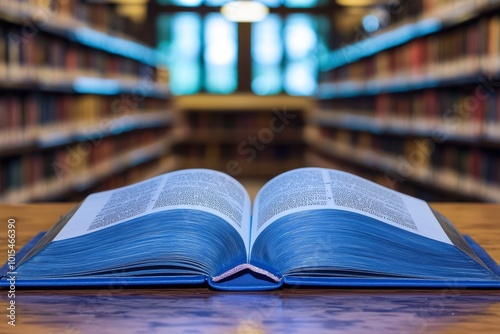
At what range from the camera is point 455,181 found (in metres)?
5.02

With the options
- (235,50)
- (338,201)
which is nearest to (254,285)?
(338,201)

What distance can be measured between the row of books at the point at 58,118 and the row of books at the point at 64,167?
0.32 feet

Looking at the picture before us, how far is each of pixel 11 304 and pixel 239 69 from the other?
454 inches

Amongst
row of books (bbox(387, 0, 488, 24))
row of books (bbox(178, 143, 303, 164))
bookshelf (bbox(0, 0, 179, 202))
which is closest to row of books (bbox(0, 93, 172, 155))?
bookshelf (bbox(0, 0, 179, 202))

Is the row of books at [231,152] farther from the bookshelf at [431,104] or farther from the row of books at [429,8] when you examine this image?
the row of books at [429,8]

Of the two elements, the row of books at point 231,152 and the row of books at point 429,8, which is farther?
the row of books at point 231,152

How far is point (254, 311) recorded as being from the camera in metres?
0.77

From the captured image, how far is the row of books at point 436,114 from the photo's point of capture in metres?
4.26

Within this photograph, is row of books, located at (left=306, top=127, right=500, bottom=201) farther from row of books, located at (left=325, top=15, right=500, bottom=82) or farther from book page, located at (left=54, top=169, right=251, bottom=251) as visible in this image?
book page, located at (left=54, top=169, right=251, bottom=251)

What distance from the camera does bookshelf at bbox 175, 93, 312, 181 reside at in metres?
11.3

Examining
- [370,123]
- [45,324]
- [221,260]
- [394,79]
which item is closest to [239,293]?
[221,260]

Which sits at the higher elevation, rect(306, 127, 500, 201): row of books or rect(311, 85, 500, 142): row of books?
rect(311, 85, 500, 142): row of books

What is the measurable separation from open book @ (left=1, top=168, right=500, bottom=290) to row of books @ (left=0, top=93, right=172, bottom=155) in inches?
120

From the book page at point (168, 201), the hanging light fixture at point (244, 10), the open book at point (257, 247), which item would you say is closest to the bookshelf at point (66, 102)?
the hanging light fixture at point (244, 10)
